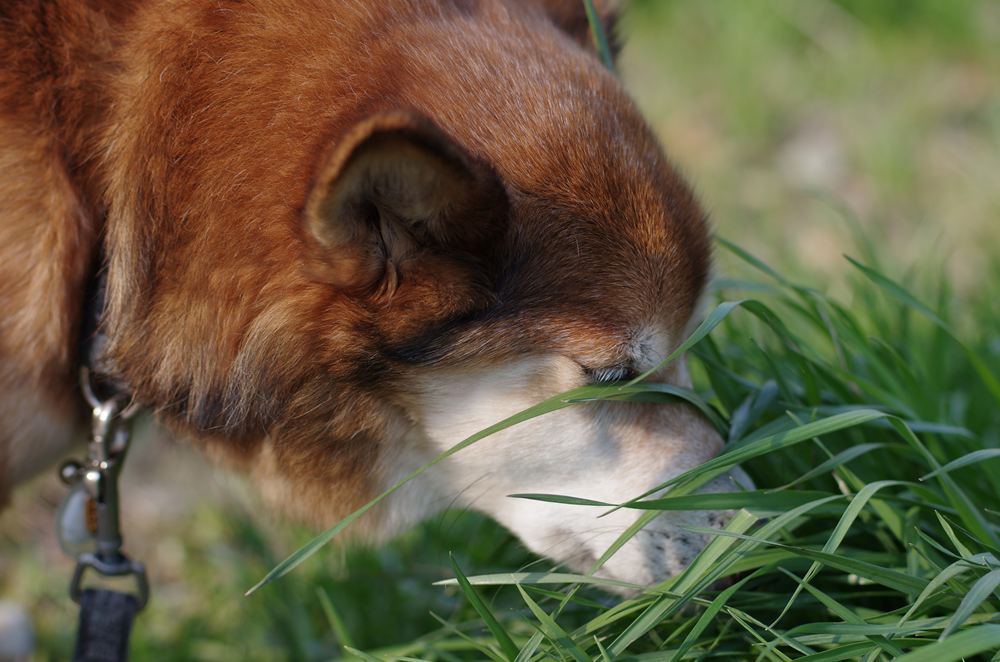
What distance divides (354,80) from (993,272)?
2279mm

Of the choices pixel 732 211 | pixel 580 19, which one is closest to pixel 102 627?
pixel 580 19

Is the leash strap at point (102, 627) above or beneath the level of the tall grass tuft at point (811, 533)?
beneath

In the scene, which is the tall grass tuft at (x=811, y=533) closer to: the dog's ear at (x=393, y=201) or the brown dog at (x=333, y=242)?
the brown dog at (x=333, y=242)

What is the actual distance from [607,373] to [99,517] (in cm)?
108

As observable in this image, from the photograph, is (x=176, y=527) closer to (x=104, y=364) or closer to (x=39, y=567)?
(x=39, y=567)

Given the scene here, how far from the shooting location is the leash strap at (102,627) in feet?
6.89

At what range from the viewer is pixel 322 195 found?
1.56 meters

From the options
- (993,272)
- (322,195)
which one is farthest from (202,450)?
(993,272)

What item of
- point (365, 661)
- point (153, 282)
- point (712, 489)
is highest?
point (153, 282)

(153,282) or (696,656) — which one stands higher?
(153,282)

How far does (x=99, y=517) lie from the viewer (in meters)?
2.09

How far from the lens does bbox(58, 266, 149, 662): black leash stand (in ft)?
6.53

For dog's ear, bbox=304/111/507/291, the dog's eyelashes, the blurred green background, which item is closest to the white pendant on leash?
the blurred green background

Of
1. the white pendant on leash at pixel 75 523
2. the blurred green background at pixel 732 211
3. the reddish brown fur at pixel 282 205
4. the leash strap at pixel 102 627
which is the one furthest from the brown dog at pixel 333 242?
the blurred green background at pixel 732 211
